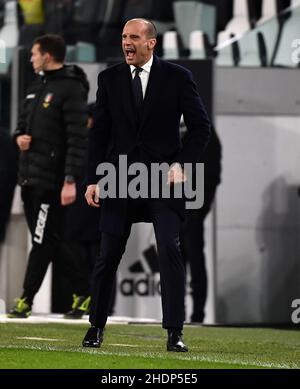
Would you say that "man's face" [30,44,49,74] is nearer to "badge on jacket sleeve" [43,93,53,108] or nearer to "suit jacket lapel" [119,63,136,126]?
"badge on jacket sleeve" [43,93,53,108]

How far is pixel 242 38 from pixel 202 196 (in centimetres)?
151

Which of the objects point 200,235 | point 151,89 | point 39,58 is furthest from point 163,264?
point 200,235

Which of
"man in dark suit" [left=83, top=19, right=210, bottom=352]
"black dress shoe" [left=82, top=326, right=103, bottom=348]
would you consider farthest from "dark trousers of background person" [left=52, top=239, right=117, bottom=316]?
"man in dark suit" [left=83, top=19, right=210, bottom=352]

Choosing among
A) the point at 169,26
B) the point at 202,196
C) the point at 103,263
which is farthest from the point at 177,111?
the point at 169,26

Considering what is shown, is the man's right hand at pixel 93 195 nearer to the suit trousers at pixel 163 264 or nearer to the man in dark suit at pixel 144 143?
the man in dark suit at pixel 144 143

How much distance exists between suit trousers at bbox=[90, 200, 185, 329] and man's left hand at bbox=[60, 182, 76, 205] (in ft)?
8.42

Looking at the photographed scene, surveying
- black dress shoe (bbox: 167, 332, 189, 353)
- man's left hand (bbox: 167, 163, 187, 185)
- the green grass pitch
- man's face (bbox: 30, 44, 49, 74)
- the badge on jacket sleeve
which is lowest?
the green grass pitch

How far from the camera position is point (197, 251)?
448 inches

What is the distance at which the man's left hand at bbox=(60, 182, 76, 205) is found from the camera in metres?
9.59

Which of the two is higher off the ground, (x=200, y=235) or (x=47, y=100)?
(x=47, y=100)

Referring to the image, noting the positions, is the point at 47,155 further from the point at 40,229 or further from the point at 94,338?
the point at 94,338

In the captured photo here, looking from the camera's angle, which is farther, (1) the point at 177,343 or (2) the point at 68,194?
(2) the point at 68,194

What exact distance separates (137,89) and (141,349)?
1.39 metres

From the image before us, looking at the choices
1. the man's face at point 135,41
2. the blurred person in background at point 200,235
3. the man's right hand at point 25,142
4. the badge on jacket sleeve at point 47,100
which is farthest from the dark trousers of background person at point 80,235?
the man's face at point 135,41
